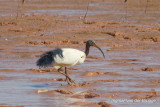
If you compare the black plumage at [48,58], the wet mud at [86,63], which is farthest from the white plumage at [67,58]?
the wet mud at [86,63]

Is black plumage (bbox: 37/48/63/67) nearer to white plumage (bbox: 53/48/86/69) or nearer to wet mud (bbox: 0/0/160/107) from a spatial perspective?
white plumage (bbox: 53/48/86/69)

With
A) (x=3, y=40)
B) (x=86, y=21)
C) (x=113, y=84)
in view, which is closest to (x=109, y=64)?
(x=113, y=84)

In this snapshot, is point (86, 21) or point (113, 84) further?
point (86, 21)

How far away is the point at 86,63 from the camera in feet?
44.0

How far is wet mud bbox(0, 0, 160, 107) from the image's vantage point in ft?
29.2

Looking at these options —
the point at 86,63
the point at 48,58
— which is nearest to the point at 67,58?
the point at 48,58

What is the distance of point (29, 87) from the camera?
1000cm

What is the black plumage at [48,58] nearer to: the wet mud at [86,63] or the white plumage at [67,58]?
the white plumage at [67,58]

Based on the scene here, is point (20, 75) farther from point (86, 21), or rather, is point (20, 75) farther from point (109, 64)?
point (86, 21)

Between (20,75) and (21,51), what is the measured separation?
4.18 meters

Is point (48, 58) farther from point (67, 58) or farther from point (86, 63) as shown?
point (86, 63)

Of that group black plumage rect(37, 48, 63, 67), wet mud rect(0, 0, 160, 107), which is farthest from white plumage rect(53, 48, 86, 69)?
wet mud rect(0, 0, 160, 107)

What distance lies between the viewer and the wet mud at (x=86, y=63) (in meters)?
8.91

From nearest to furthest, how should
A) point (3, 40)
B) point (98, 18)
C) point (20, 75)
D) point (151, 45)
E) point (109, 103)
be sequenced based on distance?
1. point (109, 103)
2. point (20, 75)
3. point (151, 45)
4. point (3, 40)
5. point (98, 18)
